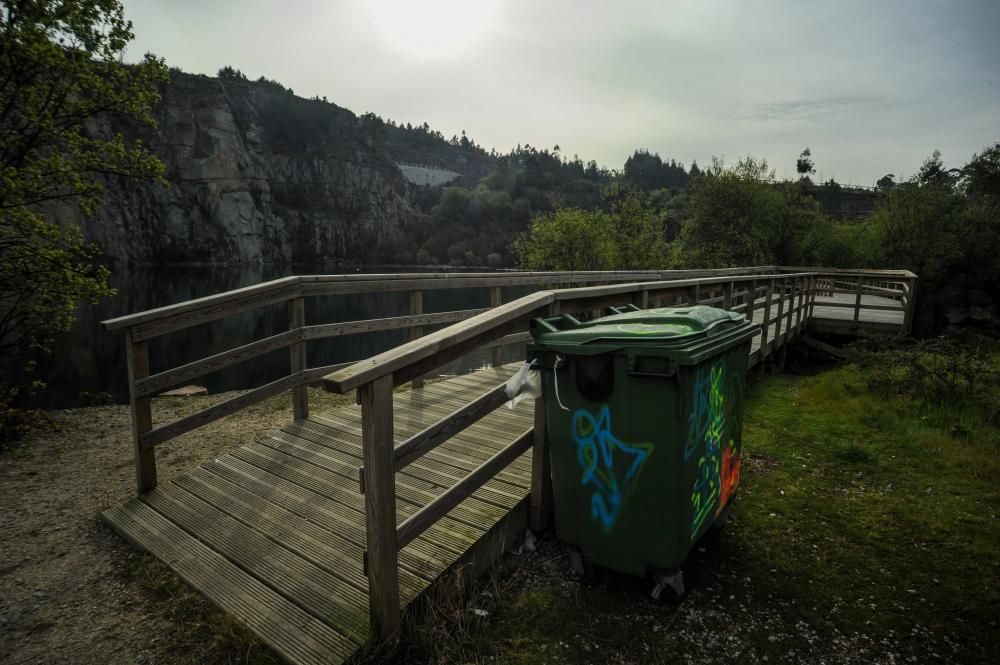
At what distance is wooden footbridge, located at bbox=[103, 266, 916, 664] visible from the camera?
2.09 m

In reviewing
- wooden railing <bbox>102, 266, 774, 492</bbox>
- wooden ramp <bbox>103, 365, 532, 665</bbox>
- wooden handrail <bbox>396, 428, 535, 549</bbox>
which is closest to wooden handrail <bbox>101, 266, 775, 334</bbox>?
wooden railing <bbox>102, 266, 774, 492</bbox>

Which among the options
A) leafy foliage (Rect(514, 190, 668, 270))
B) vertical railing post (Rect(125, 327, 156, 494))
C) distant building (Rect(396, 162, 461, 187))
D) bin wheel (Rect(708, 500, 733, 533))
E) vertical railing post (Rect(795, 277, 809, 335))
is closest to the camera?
bin wheel (Rect(708, 500, 733, 533))

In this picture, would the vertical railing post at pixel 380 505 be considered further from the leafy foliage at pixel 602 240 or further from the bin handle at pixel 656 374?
the leafy foliage at pixel 602 240

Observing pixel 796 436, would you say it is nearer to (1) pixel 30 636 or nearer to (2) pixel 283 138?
(1) pixel 30 636

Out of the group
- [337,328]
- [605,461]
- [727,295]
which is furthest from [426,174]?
[605,461]

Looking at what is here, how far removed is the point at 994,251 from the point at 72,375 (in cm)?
3450

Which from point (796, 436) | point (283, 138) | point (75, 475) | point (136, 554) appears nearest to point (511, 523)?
point (136, 554)

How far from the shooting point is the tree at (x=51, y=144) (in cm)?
564

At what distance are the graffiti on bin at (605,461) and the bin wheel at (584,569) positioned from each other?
0.26 meters

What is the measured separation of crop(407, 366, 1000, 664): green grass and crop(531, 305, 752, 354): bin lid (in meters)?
1.19

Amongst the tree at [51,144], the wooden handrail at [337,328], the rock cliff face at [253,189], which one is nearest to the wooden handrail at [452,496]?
the wooden handrail at [337,328]

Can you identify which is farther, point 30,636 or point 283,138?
point 283,138

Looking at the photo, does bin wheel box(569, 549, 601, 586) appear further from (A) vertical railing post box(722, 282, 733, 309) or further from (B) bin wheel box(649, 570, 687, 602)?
(A) vertical railing post box(722, 282, 733, 309)

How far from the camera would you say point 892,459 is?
4090 millimetres
